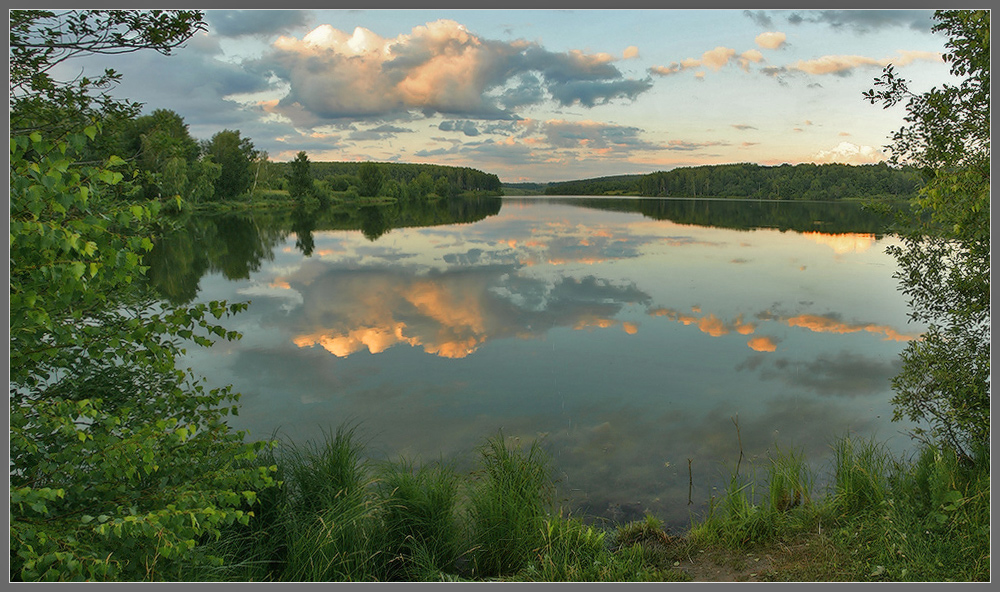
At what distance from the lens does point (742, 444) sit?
7434 millimetres

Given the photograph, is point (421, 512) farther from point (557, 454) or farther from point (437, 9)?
point (437, 9)

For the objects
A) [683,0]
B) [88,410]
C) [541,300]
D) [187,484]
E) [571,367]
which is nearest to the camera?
[88,410]

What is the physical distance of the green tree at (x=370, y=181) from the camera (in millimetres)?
101438

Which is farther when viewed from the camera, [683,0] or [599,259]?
[599,259]

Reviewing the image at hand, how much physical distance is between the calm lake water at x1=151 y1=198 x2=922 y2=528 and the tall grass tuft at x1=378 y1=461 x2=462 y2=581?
5.17ft

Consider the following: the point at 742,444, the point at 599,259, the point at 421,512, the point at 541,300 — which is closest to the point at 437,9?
the point at 421,512

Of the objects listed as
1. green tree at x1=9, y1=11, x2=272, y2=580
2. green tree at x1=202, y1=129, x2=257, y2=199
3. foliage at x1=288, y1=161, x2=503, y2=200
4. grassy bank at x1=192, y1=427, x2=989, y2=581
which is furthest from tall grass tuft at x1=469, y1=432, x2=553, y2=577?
foliage at x1=288, y1=161, x2=503, y2=200

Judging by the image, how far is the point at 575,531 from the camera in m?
4.86

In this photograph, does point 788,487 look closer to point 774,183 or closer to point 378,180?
point 774,183

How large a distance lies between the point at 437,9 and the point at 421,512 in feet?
14.5

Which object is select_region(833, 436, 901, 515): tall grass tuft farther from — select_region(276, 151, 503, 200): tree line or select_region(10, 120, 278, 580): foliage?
select_region(276, 151, 503, 200): tree line

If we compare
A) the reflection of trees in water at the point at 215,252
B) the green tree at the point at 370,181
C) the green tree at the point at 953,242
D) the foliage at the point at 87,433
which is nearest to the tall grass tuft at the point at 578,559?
the foliage at the point at 87,433

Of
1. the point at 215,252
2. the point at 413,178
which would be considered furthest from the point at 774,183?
the point at 413,178

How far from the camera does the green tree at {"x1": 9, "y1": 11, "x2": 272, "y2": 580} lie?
2.79m
